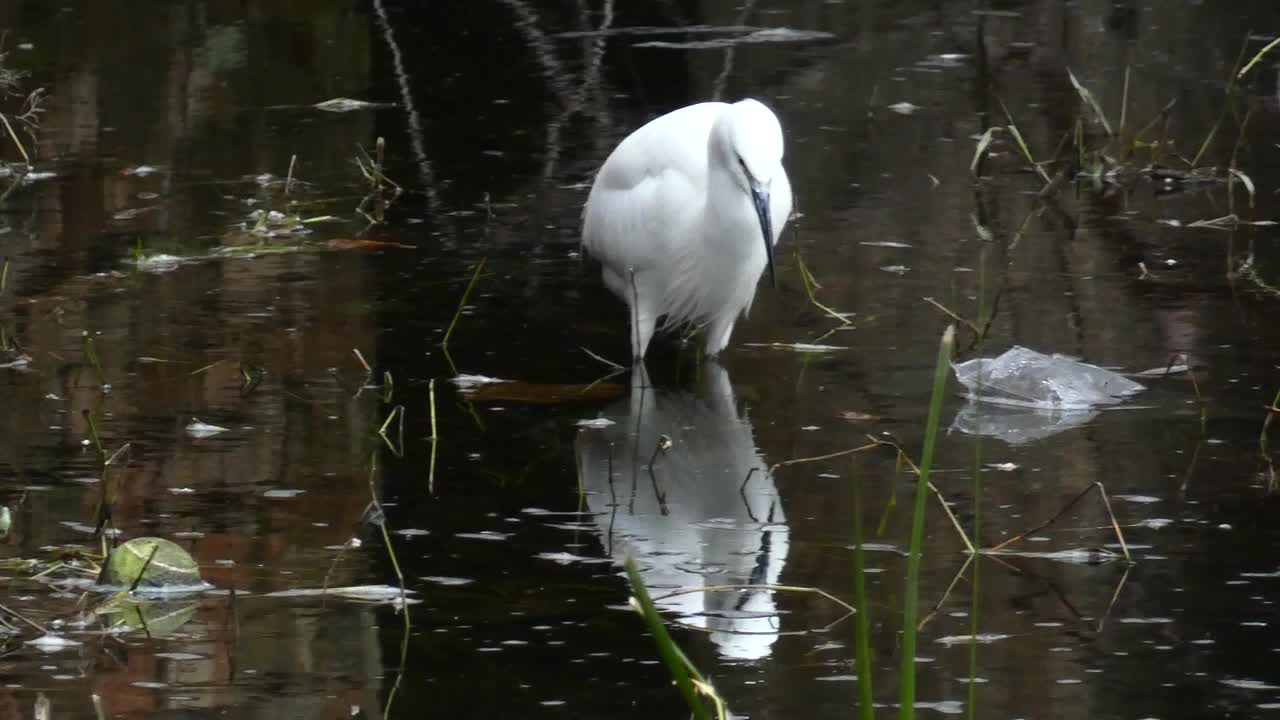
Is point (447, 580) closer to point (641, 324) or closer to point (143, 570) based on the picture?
point (143, 570)

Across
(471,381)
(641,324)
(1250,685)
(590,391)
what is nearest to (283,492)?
(471,381)

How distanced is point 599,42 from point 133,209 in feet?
11.3

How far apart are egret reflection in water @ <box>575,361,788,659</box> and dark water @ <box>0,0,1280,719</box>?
11 millimetres

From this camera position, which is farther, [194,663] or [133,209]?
[133,209]

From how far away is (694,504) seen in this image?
161 inches

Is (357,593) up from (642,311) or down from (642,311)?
up

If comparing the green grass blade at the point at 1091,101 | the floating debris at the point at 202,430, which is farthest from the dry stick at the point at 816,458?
the green grass blade at the point at 1091,101

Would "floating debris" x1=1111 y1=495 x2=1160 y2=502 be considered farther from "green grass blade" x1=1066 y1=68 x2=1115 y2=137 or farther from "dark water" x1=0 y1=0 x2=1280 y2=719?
"green grass blade" x1=1066 y1=68 x2=1115 y2=137

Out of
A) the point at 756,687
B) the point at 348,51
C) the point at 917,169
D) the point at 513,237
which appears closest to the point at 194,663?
the point at 756,687

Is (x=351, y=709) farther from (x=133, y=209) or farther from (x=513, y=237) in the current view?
(x=133, y=209)

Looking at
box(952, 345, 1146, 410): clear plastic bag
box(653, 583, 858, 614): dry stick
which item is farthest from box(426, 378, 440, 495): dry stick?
box(952, 345, 1146, 410): clear plastic bag

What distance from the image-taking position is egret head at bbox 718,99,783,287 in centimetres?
470

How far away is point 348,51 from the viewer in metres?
9.36

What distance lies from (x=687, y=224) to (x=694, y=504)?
124 cm
